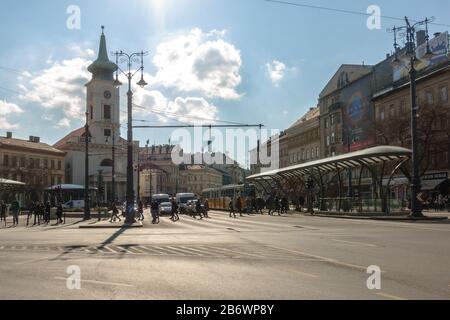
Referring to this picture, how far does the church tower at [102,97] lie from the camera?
4828 inches

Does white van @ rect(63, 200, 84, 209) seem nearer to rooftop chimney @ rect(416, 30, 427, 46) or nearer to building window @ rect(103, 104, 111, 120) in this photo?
rooftop chimney @ rect(416, 30, 427, 46)

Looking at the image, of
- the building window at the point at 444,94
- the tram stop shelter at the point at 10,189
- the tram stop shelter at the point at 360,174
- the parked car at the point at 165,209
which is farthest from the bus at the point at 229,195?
the tram stop shelter at the point at 10,189

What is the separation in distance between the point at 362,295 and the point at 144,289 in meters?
3.62

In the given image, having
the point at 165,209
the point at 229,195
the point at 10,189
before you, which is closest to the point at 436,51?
the point at 229,195

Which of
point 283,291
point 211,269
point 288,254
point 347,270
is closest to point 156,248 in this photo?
point 288,254

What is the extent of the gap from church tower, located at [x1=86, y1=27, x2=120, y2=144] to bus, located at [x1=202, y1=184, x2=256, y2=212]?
45715mm

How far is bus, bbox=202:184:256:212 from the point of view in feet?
198

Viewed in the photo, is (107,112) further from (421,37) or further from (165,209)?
(421,37)

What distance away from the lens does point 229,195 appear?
69812 mm

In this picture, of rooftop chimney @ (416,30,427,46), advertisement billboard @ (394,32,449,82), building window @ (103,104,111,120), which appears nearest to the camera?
advertisement billboard @ (394,32,449,82)

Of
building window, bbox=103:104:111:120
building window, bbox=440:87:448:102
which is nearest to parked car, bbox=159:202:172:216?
building window, bbox=440:87:448:102
